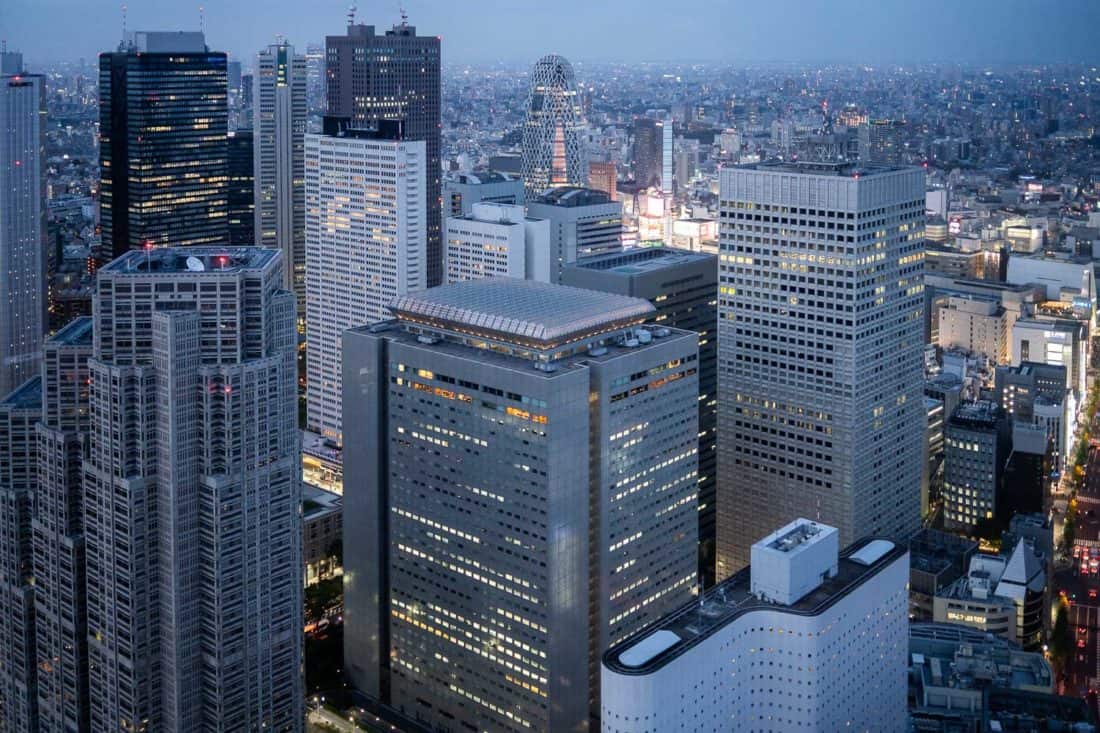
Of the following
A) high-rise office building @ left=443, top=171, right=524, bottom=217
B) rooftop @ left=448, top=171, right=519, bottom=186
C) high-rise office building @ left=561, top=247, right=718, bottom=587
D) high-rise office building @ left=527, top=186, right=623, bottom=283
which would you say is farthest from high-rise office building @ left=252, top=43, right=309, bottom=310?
high-rise office building @ left=561, top=247, right=718, bottom=587

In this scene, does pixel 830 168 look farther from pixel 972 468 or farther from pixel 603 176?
pixel 603 176

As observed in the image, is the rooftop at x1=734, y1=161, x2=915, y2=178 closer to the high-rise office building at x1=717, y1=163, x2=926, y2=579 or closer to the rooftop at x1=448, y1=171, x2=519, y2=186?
the high-rise office building at x1=717, y1=163, x2=926, y2=579

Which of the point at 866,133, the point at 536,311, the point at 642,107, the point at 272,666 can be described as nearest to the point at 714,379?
the point at 536,311

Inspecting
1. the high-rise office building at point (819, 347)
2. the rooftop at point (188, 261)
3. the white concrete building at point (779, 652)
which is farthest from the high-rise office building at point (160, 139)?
the white concrete building at point (779, 652)

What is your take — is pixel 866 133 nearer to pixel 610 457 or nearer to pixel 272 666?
pixel 610 457

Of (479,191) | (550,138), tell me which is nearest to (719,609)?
(479,191)
